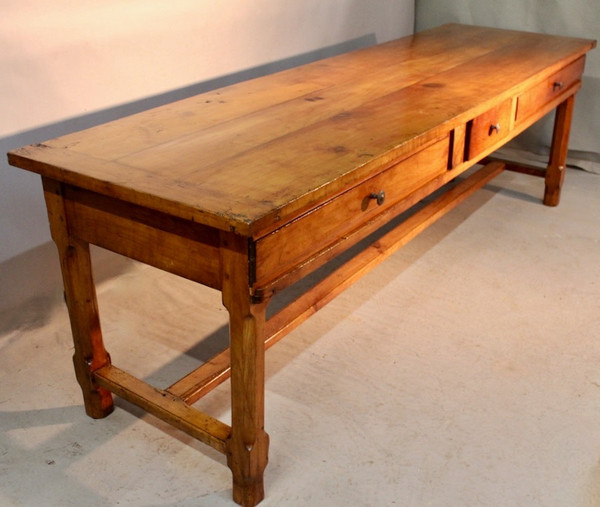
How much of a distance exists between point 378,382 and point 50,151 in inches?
46.0

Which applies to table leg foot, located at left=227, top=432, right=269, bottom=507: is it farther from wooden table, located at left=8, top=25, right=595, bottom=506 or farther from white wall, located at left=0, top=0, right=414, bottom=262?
white wall, located at left=0, top=0, right=414, bottom=262

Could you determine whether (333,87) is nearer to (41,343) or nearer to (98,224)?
(98,224)

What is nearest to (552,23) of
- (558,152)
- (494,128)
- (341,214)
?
(558,152)

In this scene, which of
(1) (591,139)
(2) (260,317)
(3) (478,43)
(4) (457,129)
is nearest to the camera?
(2) (260,317)

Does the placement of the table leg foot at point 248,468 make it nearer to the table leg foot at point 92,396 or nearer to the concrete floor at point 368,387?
the concrete floor at point 368,387

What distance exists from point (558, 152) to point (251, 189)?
228 cm

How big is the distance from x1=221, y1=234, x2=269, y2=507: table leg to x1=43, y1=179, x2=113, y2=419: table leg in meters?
0.50

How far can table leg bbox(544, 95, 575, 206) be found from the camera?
3.47 metres

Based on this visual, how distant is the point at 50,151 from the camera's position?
1.92 m

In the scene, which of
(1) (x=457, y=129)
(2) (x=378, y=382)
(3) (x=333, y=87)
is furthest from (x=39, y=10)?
(2) (x=378, y=382)

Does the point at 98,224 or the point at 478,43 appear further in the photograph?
the point at 478,43

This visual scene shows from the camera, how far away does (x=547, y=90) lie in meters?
2.98

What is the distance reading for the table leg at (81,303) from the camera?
1.96 metres

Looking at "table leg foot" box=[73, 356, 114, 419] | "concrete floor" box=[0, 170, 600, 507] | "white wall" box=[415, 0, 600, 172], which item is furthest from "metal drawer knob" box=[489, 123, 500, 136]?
"white wall" box=[415, 0, 600, 172]
